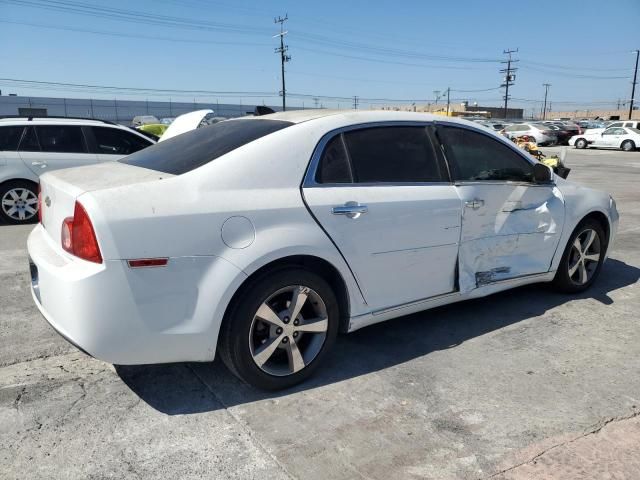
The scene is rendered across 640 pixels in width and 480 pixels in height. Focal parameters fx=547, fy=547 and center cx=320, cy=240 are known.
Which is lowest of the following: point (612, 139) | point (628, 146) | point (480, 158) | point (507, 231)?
point (628, 146)

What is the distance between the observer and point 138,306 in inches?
104

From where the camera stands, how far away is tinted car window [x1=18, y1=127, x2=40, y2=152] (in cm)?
792

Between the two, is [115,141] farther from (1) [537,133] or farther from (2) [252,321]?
(1) [537,133]

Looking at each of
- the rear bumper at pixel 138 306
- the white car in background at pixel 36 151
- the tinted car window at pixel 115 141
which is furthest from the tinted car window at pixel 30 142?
the rear bumper at pixel 138 306

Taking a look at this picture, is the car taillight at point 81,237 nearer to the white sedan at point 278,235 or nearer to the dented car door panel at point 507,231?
the white sedan at point 278,235

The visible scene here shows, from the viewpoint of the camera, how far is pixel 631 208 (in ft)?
32.7

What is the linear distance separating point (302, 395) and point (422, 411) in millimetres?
679

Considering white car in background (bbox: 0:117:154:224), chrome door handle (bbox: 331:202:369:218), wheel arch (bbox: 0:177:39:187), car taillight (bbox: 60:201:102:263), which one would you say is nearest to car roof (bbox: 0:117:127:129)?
white car in background (bbox: 0:117:154:224)

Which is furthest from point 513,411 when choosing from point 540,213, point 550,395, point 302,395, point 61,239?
point 61,239

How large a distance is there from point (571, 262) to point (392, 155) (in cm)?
224

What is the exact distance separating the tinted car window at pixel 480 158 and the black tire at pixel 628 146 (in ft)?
97.9

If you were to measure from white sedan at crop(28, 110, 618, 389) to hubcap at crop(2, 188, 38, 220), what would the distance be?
5.13 metres

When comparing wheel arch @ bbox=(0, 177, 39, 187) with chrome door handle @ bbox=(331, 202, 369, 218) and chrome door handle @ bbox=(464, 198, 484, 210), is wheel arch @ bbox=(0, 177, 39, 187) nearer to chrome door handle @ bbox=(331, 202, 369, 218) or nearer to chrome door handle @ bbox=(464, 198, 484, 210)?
chrome door handle @ bbox=(331, 202, 369, 218)

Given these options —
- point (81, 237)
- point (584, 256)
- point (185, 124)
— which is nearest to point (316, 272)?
point (81, 237)
